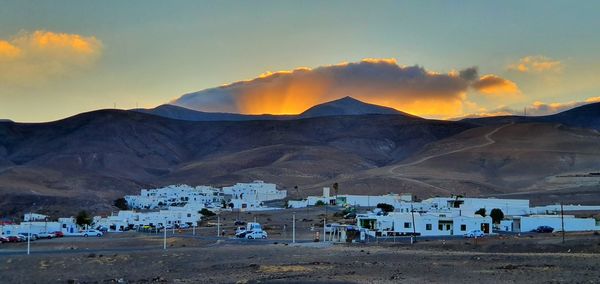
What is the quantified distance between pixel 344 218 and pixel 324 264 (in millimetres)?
42639

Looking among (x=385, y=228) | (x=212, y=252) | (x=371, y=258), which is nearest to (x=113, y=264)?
(x=212, y=252)

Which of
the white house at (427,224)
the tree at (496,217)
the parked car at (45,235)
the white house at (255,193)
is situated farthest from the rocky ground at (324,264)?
the white house at (255,193)

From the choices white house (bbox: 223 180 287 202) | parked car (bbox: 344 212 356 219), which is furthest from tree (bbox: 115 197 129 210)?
parked car (bbox: 344 212 356 219)

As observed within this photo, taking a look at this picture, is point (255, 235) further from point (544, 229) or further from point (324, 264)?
point (324, 264)

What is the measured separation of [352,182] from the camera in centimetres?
14100

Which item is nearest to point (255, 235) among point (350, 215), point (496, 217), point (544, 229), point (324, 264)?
point (350, 215)

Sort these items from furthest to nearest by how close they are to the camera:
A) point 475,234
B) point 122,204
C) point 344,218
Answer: point 122,204 < point 344,218 < point 475,234

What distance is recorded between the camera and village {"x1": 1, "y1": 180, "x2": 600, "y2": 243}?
58625 millimetres

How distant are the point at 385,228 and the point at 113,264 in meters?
27.9

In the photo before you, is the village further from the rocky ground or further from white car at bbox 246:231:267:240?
the rocky ground

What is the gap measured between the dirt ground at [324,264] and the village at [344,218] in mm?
11540

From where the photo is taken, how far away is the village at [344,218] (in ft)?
192

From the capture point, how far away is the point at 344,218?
241 ft

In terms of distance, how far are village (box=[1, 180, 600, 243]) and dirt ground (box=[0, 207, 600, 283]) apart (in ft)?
37.9
